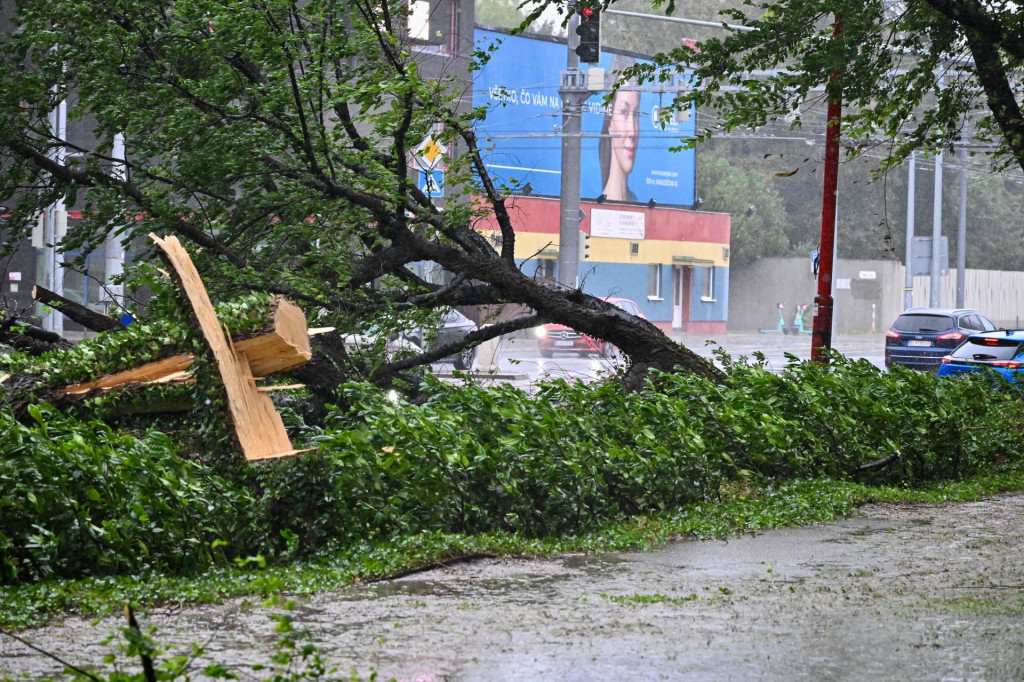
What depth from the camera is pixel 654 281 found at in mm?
50469

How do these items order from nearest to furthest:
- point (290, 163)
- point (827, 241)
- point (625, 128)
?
point (290, 163)
point (827, 241)
point (625, 128)

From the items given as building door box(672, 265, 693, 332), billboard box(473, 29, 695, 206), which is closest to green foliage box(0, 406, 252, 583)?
billboard box(473, 29, 695, 206)

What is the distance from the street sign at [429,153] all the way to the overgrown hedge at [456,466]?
10.0 ft

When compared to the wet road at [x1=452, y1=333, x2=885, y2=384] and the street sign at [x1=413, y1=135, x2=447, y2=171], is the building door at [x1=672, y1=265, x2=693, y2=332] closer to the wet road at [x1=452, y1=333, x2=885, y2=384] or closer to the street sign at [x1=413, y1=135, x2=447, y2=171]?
the wet road at [x1=452, y1=333, x2=885, y2=384]

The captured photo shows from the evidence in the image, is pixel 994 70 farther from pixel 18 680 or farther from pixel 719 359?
pixel 18 680

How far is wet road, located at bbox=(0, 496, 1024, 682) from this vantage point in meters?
4.27

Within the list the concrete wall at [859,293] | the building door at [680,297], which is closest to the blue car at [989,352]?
the building door at [680,297]

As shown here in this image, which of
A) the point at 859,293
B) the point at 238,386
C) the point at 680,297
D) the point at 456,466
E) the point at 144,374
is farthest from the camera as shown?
the point at 859,293

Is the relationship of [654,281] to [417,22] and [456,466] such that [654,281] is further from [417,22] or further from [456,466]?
[456,466]

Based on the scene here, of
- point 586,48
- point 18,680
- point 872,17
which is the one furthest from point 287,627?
point 586,48

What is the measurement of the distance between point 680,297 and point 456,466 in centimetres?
4580

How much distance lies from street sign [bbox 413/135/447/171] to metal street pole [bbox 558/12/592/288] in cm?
1237

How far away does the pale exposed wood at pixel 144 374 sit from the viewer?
7703mm

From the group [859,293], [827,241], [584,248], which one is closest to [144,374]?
[827,241]
